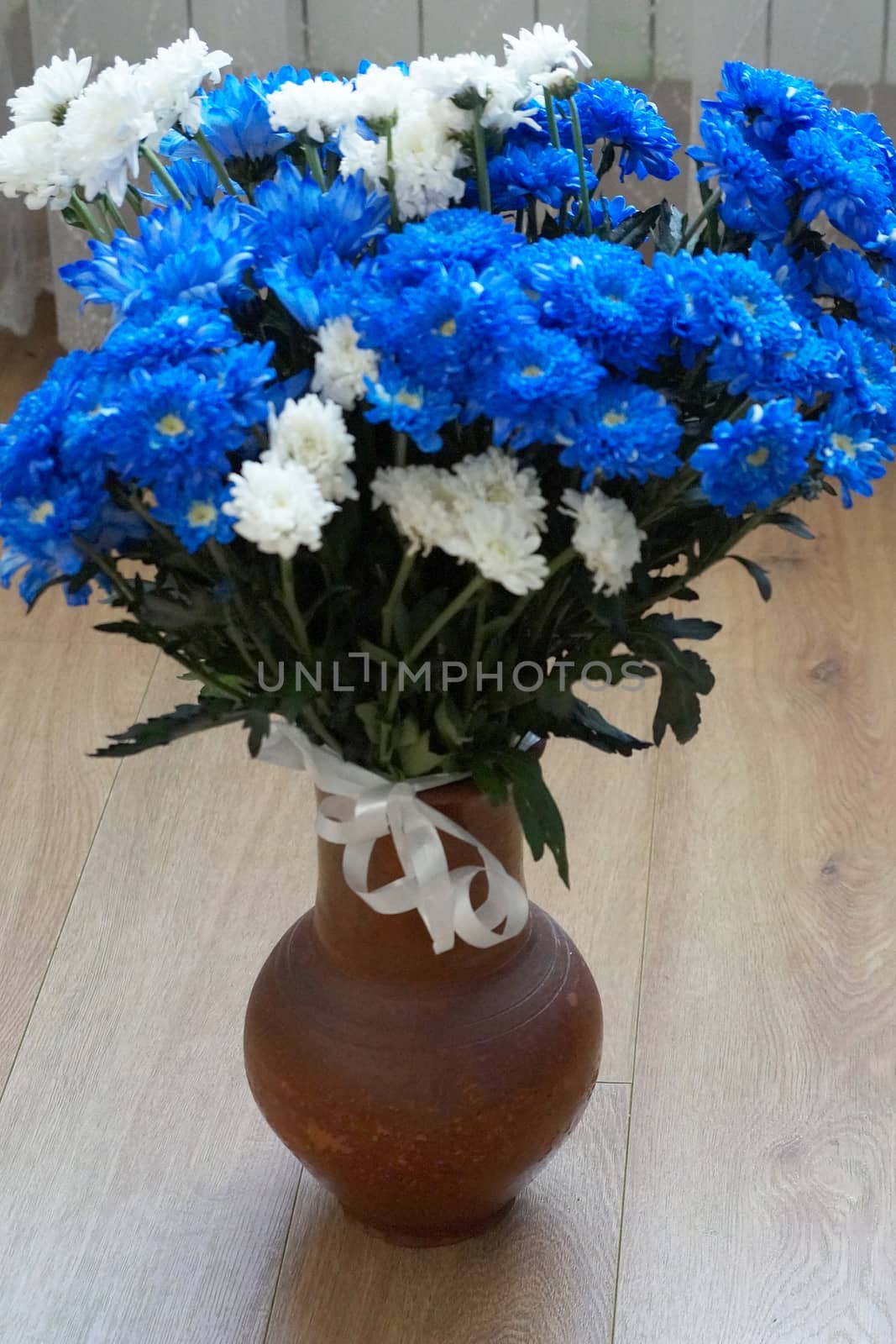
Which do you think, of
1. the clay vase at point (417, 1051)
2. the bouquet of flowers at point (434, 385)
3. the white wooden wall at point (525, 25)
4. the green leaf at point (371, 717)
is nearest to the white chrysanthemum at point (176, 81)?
the bouquet of flowers at point (434, 385)

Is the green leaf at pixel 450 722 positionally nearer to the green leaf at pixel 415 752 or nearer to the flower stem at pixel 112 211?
the green leaf at pixel 415 752

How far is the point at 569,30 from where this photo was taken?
6.59ft

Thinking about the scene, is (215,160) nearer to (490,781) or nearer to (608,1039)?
(490,781)

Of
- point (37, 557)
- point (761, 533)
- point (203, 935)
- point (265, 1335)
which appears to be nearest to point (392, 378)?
point (37, 557)

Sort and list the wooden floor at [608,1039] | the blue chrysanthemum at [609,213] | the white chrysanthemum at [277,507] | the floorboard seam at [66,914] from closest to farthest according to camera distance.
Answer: the white chrysanthemum at [277,507]
the blue chrysanthemum at [609,213]
the wooden floor at [608,1039]
the floorboard seam at [66,914]

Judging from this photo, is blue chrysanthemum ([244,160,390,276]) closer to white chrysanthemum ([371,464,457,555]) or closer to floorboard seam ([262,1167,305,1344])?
white chrysanthemum ([371,464,457,555])

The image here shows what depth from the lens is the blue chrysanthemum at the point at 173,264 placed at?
0.76m

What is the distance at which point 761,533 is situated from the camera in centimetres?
204

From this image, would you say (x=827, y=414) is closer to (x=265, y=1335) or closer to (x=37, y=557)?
(x=37, y=557)

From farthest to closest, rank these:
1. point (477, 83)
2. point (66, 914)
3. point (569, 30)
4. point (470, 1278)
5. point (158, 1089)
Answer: point (569, 30), point (66, 914), point (158, 1089), point (470, 1278), point (477, 83)

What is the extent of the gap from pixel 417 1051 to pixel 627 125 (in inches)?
21.2

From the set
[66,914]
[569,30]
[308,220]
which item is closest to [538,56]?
[308,220]

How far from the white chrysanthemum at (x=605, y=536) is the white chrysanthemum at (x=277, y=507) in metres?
0.12

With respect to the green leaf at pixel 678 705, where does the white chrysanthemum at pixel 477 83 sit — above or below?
above
